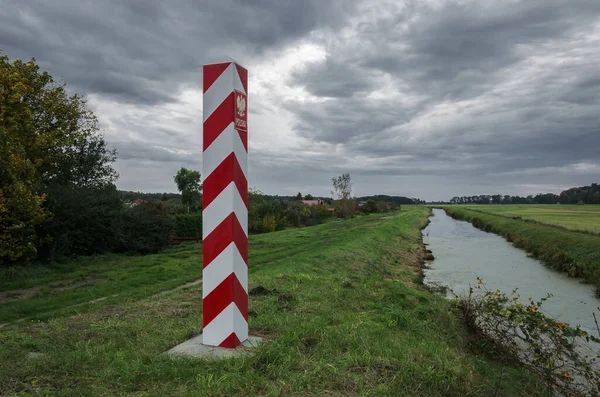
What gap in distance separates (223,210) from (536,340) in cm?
503

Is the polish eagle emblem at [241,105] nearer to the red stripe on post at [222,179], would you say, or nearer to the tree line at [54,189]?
the red stripe on post at [222,179]

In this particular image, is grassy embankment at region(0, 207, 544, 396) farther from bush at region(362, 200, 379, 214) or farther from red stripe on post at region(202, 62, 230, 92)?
bush at region(362, 200, 379, 214)

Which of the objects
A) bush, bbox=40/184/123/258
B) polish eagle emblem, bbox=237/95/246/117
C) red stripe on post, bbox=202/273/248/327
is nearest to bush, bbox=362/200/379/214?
bush, bbox=40/184/123/258

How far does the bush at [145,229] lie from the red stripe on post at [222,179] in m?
16.4

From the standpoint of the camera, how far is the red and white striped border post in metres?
3.98

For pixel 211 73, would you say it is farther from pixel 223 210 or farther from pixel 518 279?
pixel 518 279

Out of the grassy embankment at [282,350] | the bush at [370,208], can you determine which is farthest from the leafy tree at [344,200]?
the grassy embankment at [282,350]

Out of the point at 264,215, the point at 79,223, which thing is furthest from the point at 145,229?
the point at 264,215

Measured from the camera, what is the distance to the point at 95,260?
54.6ft

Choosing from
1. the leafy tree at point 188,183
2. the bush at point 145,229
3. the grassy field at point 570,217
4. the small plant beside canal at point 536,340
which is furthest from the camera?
the leafy tree at point 188,183

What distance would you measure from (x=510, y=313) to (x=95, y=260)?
15.2m

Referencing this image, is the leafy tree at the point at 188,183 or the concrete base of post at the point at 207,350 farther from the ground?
the leafy tree at the point at 188,183

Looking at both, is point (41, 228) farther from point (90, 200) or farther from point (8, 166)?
point (8, 166)

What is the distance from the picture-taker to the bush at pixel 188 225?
2832 centimetres
